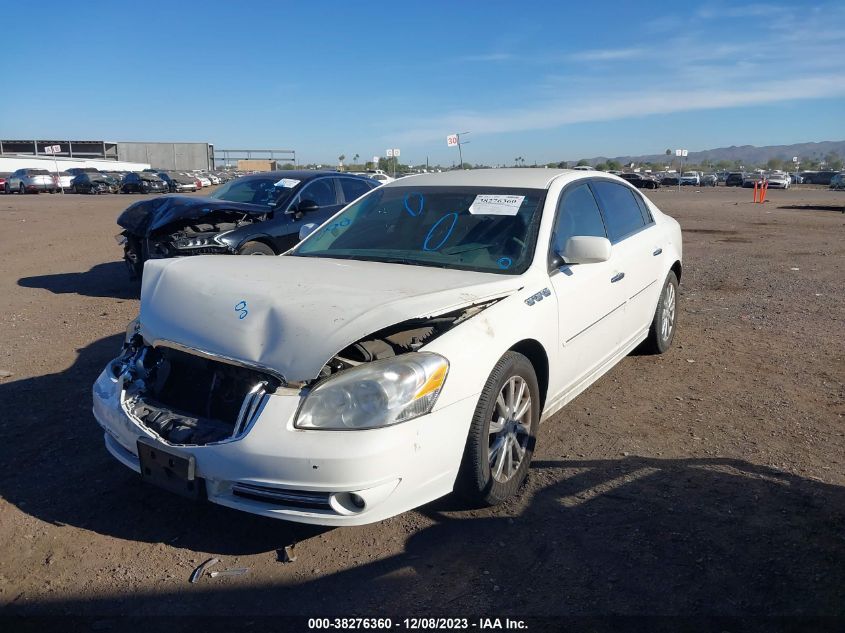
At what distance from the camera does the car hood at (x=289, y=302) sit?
2.99 m

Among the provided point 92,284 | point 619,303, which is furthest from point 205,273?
point 92,284

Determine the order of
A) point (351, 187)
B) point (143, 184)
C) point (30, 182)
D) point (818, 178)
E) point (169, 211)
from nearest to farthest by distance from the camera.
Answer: point (169, 211)
point (351, 187)
point (30, 182)
point (143, 184)
point (818, 178)

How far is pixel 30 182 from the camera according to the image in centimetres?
4353

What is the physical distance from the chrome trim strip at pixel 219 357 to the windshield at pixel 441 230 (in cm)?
134

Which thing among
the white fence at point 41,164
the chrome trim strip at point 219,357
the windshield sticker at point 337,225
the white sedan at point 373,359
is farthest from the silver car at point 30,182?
the chrome trim strip at point 219,357

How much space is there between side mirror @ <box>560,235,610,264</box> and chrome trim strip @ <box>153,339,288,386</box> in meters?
1.84

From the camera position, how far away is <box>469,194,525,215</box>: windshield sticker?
14.1 feet

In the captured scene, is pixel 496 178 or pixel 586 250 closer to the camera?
pixel 586 250

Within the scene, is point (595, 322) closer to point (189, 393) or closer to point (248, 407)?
point (248, 407)

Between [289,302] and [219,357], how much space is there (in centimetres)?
40

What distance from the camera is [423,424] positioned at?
2.92m

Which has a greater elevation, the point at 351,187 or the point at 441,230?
the point at 351,187

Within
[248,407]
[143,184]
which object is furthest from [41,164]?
[248,407]

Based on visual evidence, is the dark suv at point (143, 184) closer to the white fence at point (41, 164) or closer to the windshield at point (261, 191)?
the white fence at point (41, 164)
